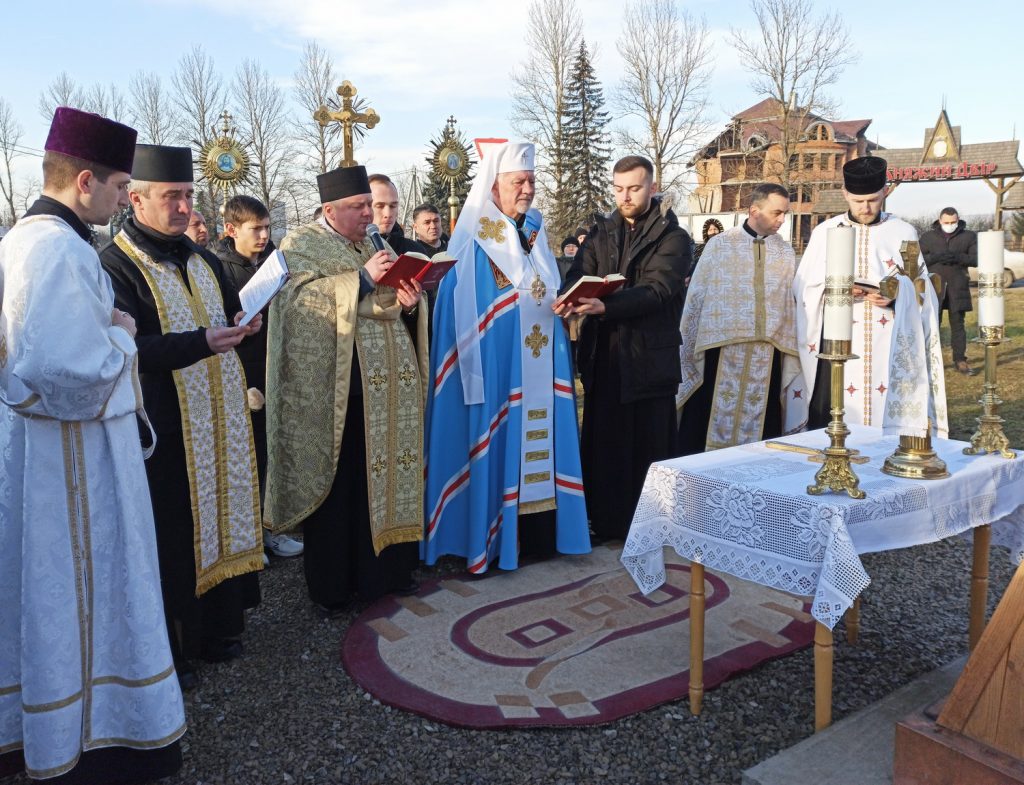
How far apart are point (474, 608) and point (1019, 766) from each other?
8.15 feet

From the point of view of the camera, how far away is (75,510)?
2.59 metres

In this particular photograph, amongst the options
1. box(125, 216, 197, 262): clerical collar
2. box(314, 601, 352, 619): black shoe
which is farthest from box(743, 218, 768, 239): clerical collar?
box(125, 216, 197, 262): clerical collar

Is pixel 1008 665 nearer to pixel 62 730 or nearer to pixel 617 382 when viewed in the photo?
pixel 62 730

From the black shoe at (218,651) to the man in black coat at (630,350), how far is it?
2306 millimetres

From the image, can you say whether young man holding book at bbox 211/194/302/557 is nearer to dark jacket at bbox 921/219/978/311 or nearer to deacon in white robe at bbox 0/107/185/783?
deacon in white robe at bbox 0/107/185/783

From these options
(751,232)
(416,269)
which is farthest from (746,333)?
(416,269)

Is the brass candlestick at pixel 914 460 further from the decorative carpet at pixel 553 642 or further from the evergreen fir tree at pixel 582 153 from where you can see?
the evergreen fir tree at pixel 582 153

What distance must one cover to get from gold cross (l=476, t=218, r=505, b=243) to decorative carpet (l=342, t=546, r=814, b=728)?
6.04 feet

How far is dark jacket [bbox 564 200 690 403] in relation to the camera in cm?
491

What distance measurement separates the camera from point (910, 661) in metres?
3.54

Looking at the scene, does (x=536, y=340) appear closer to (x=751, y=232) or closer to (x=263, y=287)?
(x=263, y=287)

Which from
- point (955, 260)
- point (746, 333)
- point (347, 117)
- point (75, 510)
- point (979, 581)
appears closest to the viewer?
point (75, 510)

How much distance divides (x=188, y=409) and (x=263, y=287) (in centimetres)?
60

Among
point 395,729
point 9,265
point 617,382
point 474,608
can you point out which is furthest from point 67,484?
point 617,382
